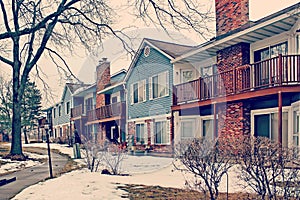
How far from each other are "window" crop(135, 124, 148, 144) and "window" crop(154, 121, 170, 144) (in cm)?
145

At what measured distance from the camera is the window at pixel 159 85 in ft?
60.5

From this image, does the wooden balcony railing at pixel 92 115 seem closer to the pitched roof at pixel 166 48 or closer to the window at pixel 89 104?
the window at pixel 89 104

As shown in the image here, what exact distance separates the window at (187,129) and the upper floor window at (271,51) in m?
4.85

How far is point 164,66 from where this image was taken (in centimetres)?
1867

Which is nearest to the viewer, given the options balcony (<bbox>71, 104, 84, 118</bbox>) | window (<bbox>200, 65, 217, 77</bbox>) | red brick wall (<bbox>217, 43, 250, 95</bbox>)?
red brick wall (<bbox>217, 43, 250, 95</bbox>)

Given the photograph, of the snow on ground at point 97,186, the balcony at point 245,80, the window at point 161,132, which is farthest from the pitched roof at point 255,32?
the snow on ground at point 97,186

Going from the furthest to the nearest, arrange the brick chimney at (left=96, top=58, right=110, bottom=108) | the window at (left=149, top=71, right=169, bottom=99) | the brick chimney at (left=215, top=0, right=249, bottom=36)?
the brick chimney at (left=96, top=58, right=110, bottom=108)
the window at (left=149, top=71, right=169, bottom=99)
the brick chimney at (left=215, top=0, right=249, bottom=36)

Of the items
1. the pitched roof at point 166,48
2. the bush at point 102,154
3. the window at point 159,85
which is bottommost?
the bush at point 102,154

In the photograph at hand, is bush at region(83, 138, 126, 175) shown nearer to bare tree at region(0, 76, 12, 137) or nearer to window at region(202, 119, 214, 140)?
window at region(202, 119, 214, 140)

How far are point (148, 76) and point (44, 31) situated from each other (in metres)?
6.69

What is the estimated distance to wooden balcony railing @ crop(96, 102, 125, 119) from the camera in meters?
23.8

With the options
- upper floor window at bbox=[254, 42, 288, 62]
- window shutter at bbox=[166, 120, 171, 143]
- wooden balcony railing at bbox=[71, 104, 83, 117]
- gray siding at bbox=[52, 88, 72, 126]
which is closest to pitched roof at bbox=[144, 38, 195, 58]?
window shutter at bbox=[166, 120, 171, 143]

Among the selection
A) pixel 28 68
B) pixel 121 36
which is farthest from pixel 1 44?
pixel 121 36

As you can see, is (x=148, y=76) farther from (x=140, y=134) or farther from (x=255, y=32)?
(x=255, y=32)
